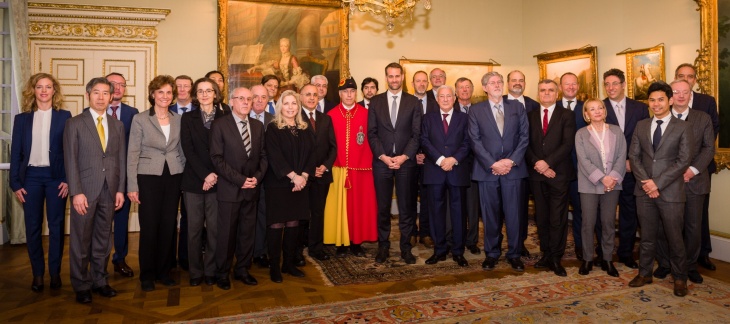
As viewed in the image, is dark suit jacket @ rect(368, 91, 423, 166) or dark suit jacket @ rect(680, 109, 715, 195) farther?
dark suit jacket @ rect(368, 91, 423, 166)


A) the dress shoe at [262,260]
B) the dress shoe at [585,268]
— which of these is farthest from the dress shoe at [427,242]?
the dress shoe at [262,260]

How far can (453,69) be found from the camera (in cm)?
847

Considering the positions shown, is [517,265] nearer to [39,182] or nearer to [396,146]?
[396,146]

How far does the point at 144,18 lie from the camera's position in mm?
6992

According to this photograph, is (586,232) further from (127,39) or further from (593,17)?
(127,39)

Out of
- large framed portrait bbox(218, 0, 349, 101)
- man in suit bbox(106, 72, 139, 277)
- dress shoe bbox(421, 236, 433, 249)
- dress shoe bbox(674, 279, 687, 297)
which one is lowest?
dress shoe bbox(674, 279, 687, 297)

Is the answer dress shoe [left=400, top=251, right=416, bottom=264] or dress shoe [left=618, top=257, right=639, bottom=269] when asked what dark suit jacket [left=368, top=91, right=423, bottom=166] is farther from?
dress shoe [left=618, top=257, right=639, bottom=269]

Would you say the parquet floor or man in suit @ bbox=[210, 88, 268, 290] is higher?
man in suit @ bbox=[210, 88, 268, 290]

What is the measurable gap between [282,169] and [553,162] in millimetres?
2405

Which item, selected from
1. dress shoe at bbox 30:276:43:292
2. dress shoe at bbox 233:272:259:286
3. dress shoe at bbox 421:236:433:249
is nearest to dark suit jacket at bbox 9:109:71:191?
dress shoe at bbox 30:276:43:292

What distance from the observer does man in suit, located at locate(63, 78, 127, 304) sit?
3885 mm

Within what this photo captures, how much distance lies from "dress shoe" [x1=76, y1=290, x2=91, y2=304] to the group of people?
1 centimetres

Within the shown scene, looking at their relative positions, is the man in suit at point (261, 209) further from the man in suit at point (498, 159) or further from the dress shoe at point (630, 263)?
the dress shoe at point (630, 263)

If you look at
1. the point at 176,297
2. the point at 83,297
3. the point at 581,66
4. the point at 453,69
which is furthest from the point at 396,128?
the point at 581,66
